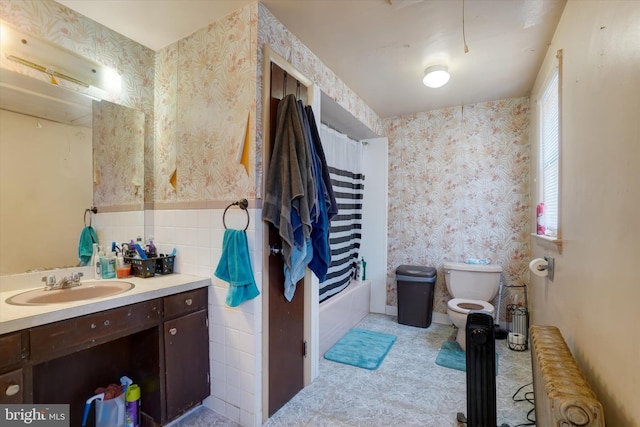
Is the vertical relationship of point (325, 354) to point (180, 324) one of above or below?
below

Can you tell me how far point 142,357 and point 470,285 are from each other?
2.78 meters

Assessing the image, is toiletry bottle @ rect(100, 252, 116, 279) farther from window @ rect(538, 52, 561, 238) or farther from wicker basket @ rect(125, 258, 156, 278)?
window @ rect(538, 52, 561, 238)

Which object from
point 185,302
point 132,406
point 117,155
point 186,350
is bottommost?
point 132,406

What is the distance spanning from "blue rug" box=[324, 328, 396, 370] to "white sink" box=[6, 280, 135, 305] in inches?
64.9

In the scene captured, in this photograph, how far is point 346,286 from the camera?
317cm

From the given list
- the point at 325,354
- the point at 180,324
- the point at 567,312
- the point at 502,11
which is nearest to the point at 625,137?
the point at 567,312

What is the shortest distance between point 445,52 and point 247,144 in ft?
5.13

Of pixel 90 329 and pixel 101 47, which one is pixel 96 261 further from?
pixel 101 47

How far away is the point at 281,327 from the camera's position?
5.91 feet

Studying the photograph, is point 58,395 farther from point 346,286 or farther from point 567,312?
point 567,312

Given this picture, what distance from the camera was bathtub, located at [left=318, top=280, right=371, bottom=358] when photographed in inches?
99.3

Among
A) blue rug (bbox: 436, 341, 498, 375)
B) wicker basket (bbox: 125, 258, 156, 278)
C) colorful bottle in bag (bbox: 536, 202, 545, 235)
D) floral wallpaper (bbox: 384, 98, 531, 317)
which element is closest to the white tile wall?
wicker basket (bbox: 125, 258, 156, 278)

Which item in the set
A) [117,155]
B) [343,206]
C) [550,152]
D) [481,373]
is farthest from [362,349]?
[117,155]

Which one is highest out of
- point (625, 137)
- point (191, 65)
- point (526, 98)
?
point (526, 98)
